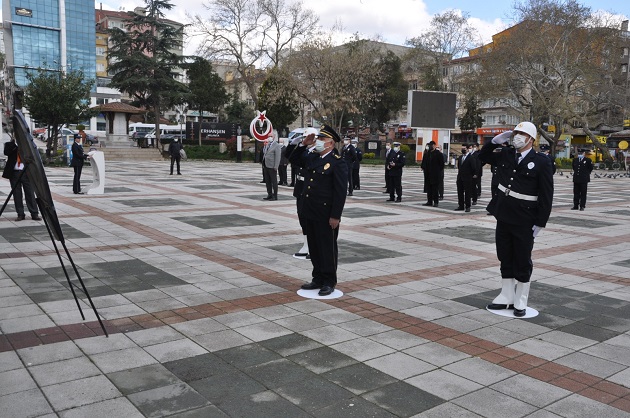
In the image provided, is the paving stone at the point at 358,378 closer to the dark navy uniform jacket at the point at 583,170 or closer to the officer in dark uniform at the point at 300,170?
the officer in dark uniform at the point at 300,170

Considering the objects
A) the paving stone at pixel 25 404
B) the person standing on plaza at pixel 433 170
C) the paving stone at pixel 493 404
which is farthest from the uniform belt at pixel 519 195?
the person standing on plaza at pixel 433 170

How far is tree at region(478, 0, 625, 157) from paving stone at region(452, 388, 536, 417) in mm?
44204

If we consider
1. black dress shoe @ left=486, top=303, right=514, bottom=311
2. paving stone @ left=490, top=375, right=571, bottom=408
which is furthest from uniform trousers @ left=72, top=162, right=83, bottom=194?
paving stone @ left=490, top=375, right=571, bottom=408

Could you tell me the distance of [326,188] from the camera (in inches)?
254

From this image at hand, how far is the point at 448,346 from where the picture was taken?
4977 mm

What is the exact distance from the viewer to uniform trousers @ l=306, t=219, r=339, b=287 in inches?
255

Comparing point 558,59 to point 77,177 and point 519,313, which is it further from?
point 519,313

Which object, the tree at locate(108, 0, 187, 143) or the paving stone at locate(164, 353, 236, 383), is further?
the tree at locate(108, 0, 187, 143)

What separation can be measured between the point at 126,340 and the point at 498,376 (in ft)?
9.85

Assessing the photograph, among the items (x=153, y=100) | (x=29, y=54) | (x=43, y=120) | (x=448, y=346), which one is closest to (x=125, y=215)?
(x=448, y=346)

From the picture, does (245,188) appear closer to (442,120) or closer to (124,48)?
(442,120)

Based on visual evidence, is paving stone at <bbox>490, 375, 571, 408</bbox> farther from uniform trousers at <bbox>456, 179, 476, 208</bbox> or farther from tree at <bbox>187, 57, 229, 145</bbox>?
tree at <bbox>187, 57, 229, 145</bbox>

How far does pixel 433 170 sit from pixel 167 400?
1281 centimetres

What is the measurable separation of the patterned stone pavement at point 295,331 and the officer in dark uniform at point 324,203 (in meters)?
0.36
